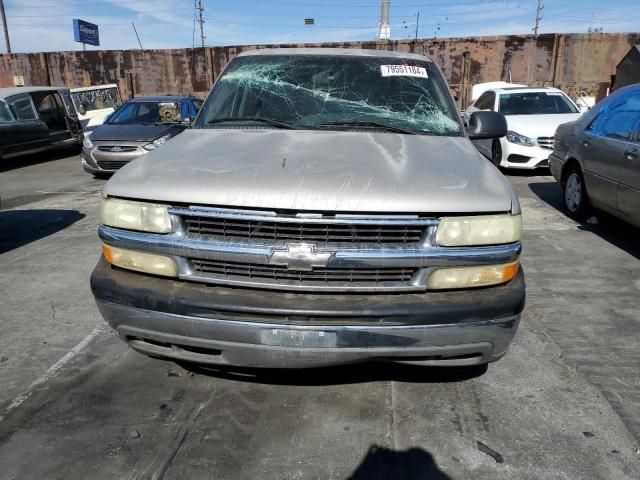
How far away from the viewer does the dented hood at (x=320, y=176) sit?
7.20 ft

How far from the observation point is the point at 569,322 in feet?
12.1

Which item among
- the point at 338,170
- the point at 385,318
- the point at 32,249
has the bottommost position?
the point at 32,249

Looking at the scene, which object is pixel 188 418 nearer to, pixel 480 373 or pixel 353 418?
pixel 353 418

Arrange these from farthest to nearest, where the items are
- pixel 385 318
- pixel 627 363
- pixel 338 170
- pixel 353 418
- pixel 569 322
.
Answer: pixel 569 322
pixel 627 363
pixel 353 418
pixel 338 170
pixel 385 318

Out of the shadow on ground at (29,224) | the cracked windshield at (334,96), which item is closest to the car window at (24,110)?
the shadow on ground at (29,224)

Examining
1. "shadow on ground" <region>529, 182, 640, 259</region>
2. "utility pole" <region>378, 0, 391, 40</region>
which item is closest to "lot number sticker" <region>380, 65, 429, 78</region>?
"shadow on ground" <region>529, 182, 640, 259</region>

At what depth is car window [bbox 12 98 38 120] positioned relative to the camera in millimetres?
11820

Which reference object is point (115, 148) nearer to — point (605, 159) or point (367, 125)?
point (367, 125)

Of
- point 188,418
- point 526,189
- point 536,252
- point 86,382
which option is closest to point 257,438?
point 188,418

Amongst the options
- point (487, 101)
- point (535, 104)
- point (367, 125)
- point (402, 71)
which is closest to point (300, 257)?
point (367, 125)

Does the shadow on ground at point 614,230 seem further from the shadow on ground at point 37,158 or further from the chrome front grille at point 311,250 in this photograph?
the shadow on ground at point 37,158

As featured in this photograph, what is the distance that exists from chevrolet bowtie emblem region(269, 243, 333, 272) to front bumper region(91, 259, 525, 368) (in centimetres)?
15

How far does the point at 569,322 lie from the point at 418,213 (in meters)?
2.14

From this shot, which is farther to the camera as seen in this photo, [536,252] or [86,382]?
[536,252]
